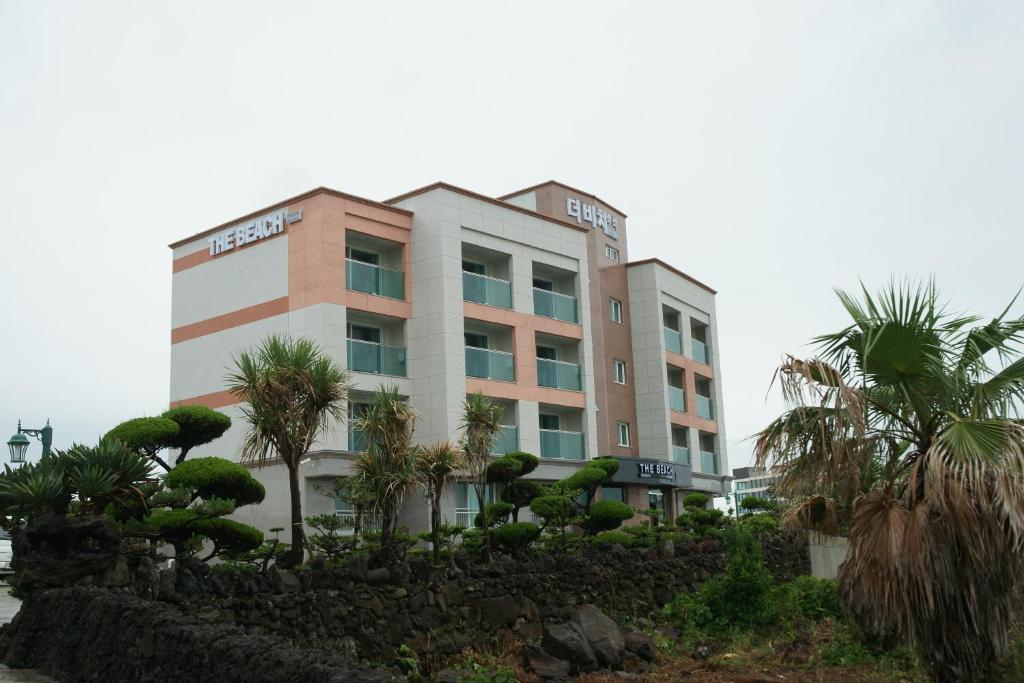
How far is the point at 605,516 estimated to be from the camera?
26.2 metres

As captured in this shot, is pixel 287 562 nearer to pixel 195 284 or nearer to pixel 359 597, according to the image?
pixel 359 597

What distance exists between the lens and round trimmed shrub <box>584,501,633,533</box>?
26.2m

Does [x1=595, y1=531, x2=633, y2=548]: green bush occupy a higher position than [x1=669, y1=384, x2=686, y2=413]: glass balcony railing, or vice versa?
[x1=669, y1=384, x2=686, y2=413]: glass balcony railing

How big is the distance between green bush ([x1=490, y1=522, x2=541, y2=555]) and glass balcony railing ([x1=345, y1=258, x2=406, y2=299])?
1024 centimetres

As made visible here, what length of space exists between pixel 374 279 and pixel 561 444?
8232 mm

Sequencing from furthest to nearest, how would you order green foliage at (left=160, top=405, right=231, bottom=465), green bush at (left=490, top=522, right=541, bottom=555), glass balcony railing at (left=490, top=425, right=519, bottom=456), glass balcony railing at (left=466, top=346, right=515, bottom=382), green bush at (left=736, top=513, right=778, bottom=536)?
glass balcony railing at (left=466, top=346, right=515, bottom=382) < glass balcony railing at (left=490, top=425, right=519, bottom=456) < green bush at (left=736, top=513, right=778, bottom=536) < green bush at (left=490, top=522, right=541, bottom=555) < green foliage at (left=160, top=405, right=231, bottom=465)

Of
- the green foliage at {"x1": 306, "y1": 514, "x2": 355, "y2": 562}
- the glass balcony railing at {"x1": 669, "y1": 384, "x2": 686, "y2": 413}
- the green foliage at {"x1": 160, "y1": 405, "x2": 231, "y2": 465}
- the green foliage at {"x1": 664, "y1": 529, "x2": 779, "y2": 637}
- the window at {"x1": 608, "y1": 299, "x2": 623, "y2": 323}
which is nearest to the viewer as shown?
the green foliage at {"x1": 306, "y1": 514, "x2": 355, "y2": 562}

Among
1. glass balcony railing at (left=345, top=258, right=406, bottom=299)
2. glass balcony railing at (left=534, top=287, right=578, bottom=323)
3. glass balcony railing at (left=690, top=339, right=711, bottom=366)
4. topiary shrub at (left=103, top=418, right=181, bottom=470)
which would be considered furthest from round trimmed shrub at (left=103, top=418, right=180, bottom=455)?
glass balcony railing at (left=690, top=339, right=711, bottom=366)

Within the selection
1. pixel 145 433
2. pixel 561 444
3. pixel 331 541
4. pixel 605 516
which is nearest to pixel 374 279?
pixel 561 444

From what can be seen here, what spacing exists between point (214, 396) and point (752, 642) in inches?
708

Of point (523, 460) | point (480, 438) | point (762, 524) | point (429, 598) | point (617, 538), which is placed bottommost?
point (429, 598)

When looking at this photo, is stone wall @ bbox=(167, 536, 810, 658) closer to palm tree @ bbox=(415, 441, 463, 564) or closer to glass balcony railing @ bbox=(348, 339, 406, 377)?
palm tree @ bbox=(415, 441, 463, 564)

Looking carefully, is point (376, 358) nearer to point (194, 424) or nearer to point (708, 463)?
point (194, 424)

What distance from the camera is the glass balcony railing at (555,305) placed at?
1319 inches
